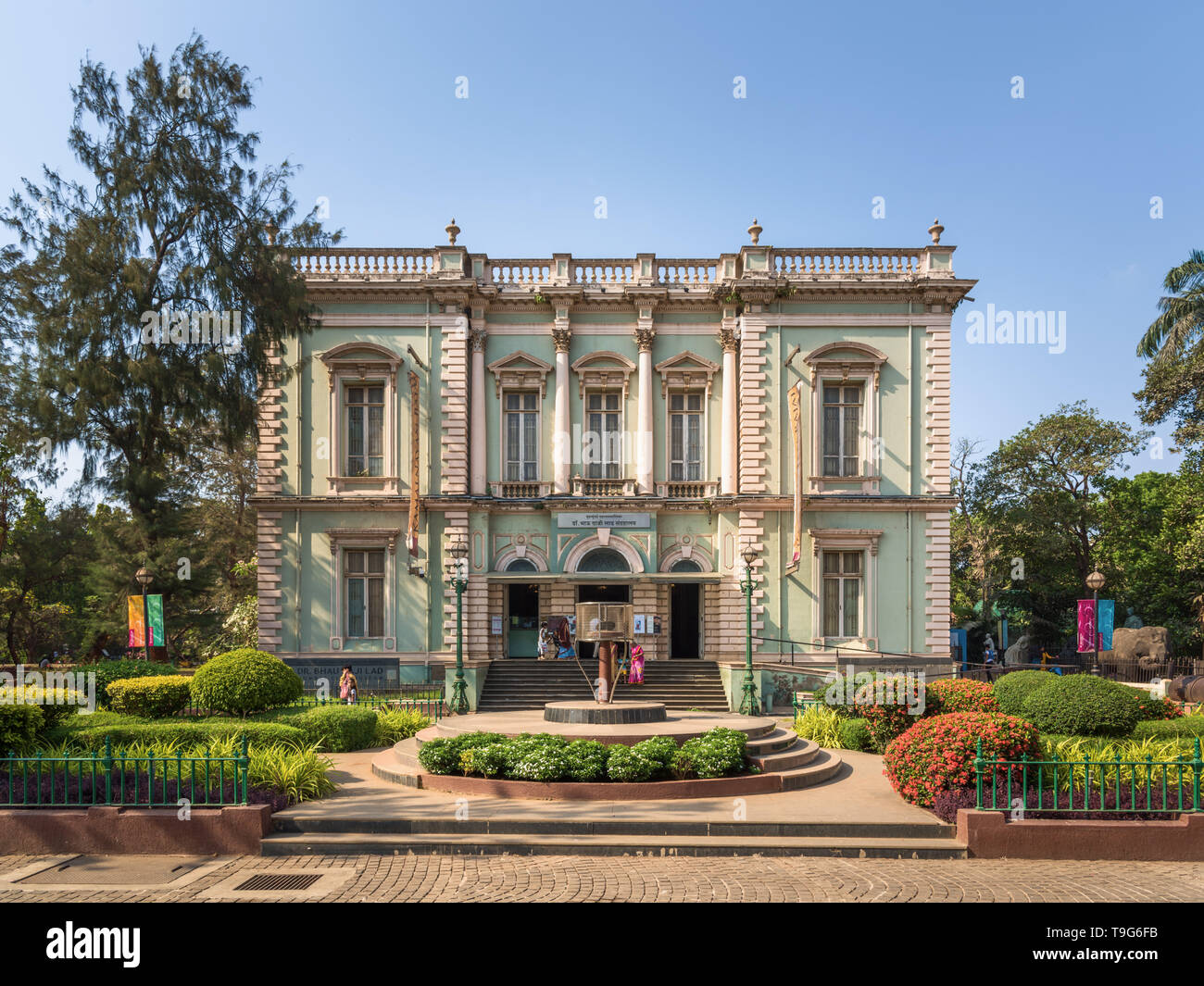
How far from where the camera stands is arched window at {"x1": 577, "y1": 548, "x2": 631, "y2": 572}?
27203 millimetres

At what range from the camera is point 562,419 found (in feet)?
89.2

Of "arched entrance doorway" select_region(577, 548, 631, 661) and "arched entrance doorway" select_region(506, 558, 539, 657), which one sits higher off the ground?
"arched entrance doorway" select_region(577, 548, 631, 661)

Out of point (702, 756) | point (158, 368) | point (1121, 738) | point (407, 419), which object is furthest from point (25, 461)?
point (1121, 738)

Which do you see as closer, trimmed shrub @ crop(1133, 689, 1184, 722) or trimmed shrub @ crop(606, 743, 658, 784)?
trimmed shrub @ crop(606, 743, 658, 784)

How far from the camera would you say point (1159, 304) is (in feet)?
103

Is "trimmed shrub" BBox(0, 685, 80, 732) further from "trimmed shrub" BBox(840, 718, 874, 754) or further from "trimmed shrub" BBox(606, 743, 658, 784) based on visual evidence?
"trimmed shrub" BBox(840, 718, 874, 754)

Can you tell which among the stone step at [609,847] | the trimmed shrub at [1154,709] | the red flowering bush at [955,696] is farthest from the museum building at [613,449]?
the stone step at [609,847]

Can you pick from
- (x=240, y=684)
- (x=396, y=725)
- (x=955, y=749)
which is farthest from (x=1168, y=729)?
(x=240, y=684)

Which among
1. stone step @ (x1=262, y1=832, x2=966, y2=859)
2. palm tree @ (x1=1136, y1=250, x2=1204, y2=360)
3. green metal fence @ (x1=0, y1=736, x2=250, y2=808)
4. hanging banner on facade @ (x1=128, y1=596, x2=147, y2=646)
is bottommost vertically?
stone step @ (x1=262, y1=832, x2=966, y2=859)

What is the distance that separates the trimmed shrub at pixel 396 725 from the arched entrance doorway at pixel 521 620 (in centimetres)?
842

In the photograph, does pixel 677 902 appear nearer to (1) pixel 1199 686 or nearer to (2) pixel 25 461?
(1) pixel 1199 686

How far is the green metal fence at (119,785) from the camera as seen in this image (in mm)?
10688

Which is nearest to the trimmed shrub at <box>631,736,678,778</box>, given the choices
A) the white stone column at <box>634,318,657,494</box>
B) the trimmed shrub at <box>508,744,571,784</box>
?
the trimmed shrub at <box>508,744,571,784</box>

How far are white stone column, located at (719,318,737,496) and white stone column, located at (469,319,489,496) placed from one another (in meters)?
7.48
